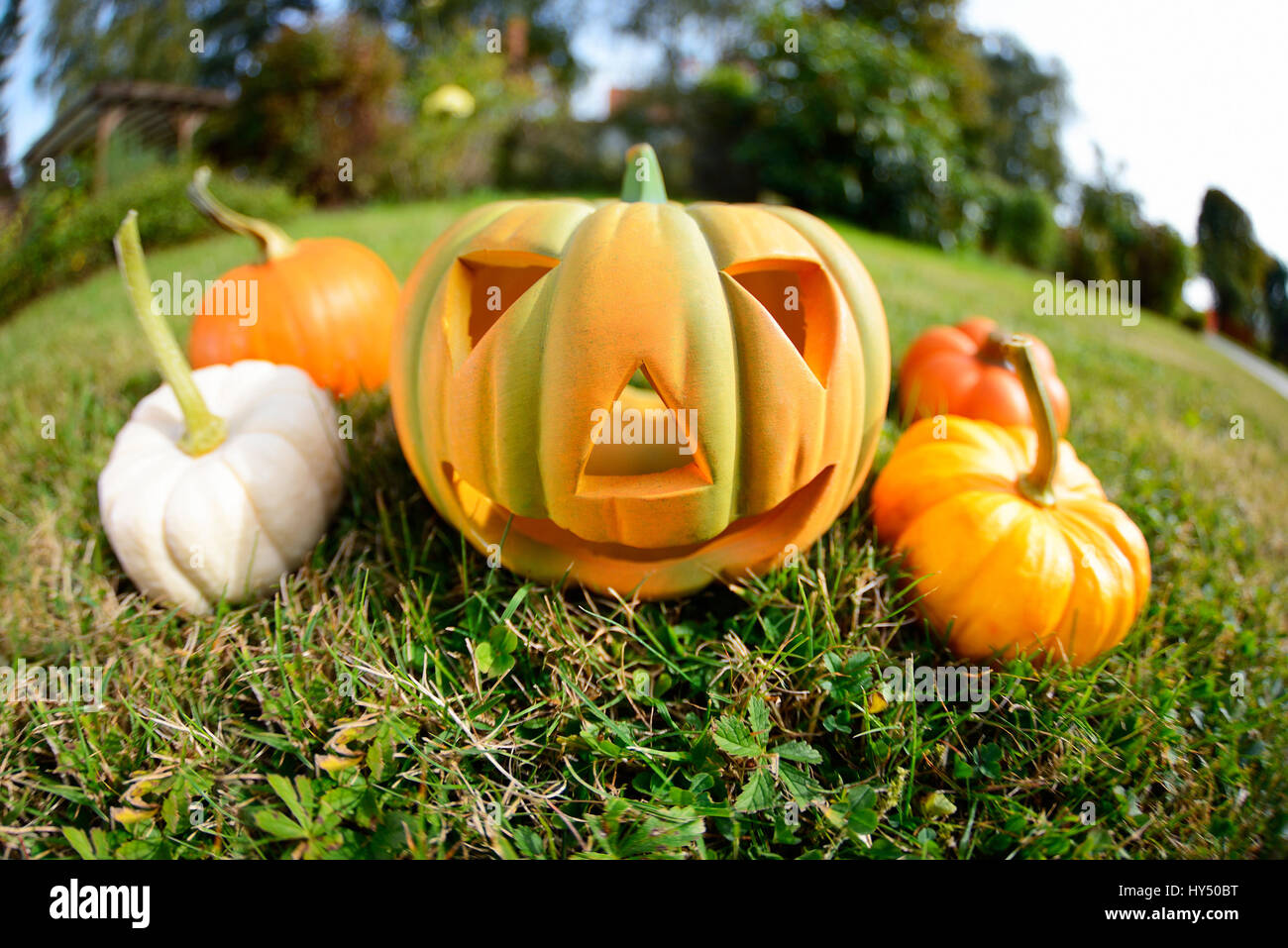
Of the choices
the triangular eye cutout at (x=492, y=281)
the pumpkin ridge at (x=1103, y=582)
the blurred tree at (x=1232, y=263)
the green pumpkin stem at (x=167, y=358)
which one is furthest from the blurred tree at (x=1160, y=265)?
the green pumpkin stem at (x=167, y=358)

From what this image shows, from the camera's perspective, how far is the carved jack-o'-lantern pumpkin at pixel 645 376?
1284 mm

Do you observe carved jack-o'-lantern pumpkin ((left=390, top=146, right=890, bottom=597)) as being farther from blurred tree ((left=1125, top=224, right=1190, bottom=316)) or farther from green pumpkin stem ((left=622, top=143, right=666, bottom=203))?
A: blurred tree ((left=1125, top=224, right=1190, bottom=316))

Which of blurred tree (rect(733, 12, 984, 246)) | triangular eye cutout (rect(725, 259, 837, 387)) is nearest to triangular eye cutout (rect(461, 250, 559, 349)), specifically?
triangular eye cutout (rect(725, 259, 837, 387))

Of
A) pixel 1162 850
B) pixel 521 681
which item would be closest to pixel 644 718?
pixel 521 681

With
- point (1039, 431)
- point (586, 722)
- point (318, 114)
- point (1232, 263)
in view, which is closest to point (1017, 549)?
point (1039, 431)

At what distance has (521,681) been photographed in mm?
1404

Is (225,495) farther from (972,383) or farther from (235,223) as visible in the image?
(972,383)

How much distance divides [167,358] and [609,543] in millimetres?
1150

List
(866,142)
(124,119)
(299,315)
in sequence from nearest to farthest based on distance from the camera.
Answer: (299,315)
(124,119)
(866,142)

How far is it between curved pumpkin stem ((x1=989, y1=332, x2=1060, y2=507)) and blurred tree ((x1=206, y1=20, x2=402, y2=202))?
10509 mm

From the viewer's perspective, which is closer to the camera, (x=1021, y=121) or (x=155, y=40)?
(x=155, y=40)

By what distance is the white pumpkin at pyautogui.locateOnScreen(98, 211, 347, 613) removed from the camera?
1.60 metres

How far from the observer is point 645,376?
1431 mm
